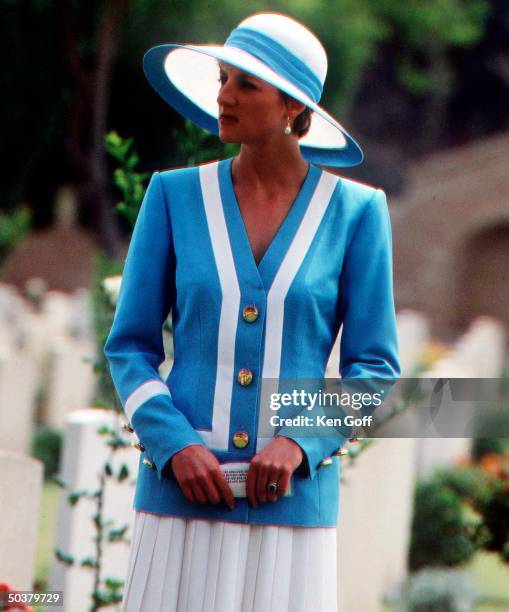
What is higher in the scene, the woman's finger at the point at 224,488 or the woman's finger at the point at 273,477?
the woman's finger at the point at 273,477

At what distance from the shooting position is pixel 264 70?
2.52 m

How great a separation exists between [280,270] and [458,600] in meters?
3.21

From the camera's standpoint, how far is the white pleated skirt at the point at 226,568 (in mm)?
2434

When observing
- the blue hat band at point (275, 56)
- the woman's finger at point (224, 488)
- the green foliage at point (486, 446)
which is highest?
the green foliage at point (486, 446)

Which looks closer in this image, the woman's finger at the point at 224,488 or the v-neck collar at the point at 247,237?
the woman's finger at the point at 224,488

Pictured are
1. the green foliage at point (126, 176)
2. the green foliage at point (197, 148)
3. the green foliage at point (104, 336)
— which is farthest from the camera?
the green foliage at point (104, 336)

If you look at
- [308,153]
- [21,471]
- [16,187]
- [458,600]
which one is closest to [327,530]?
[308,153]

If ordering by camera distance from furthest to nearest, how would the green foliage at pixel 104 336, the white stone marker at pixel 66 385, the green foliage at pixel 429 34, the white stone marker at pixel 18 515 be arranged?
Answer: the green foliage at pixel 429 34
the white stone marker at pixel 66 385
the green foliage at pixel 104 336
the white stone marker at pixel 18 515

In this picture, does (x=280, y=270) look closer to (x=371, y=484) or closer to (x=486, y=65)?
(x=371, y=484)

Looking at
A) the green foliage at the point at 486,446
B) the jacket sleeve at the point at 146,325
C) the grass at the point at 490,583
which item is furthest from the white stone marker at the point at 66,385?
the jacket sleeve at the point at 146,325

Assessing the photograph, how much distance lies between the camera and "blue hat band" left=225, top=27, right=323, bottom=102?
101 inches

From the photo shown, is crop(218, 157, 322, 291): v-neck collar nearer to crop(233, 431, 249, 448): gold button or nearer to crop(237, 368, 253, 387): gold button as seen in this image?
crop(237, 368, 253, 387): gold button

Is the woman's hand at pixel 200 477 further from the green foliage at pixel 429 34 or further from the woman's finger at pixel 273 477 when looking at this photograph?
the green foliage at pixel 429 34

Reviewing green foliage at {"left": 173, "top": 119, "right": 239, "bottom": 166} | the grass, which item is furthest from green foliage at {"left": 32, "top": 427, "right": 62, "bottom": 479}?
green foliage at {"left": 173, "top": 119, "right": 239, "bottom": 166}
